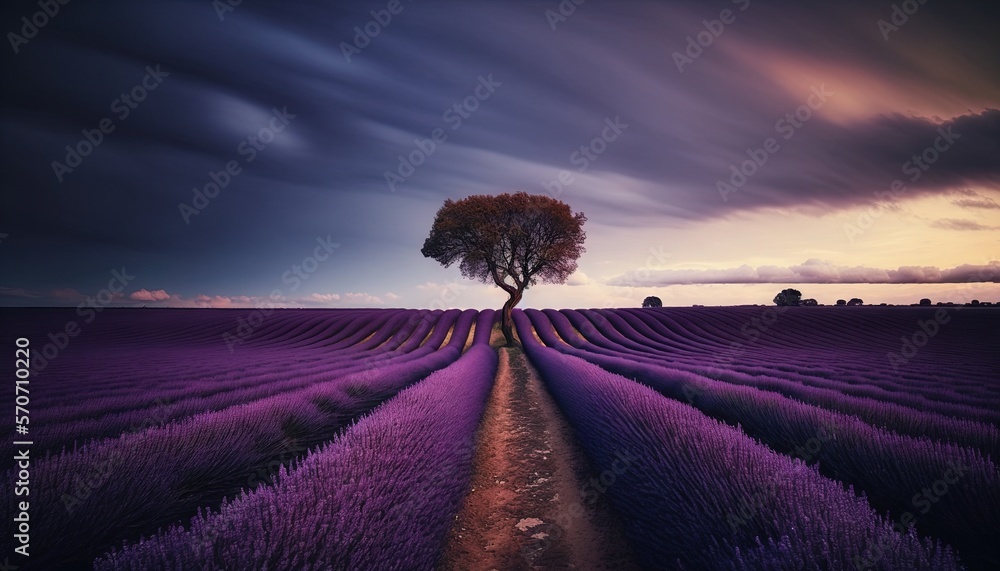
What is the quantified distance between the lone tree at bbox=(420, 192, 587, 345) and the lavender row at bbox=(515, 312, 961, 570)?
16.6 m

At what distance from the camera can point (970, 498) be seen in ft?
6.17

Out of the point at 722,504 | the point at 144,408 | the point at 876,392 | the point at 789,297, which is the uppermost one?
the point at 789,297

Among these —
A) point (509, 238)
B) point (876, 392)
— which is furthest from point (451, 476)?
point (509, 238)

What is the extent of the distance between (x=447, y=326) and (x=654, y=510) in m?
20.1

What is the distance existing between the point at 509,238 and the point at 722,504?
18.5m

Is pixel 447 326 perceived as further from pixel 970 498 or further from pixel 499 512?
pixel 970 498

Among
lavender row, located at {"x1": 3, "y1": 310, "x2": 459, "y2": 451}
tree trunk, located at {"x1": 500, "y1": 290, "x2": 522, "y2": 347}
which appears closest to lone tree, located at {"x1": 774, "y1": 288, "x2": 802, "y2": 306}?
tree trunk, located at {"x1": 500, "y1": 290, "x2": 522, "y2": 347}

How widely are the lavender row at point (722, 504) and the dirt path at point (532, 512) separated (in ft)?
0.80

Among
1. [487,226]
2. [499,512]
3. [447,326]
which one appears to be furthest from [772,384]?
[447,326]

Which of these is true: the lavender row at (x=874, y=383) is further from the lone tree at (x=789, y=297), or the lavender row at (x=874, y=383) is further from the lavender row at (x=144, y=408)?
the lone tree at (x=789, y=297)

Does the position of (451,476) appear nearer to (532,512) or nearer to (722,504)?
(532,512)

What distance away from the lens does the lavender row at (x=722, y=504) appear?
130 cm

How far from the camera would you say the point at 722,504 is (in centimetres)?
187

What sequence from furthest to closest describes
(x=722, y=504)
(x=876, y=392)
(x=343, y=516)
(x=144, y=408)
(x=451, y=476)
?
1. (x=876, y=392)
2. (x=144, y=408)
3. (x=451, y=476)
4. (x=722, y=504)
5. (x=343, y=516)
